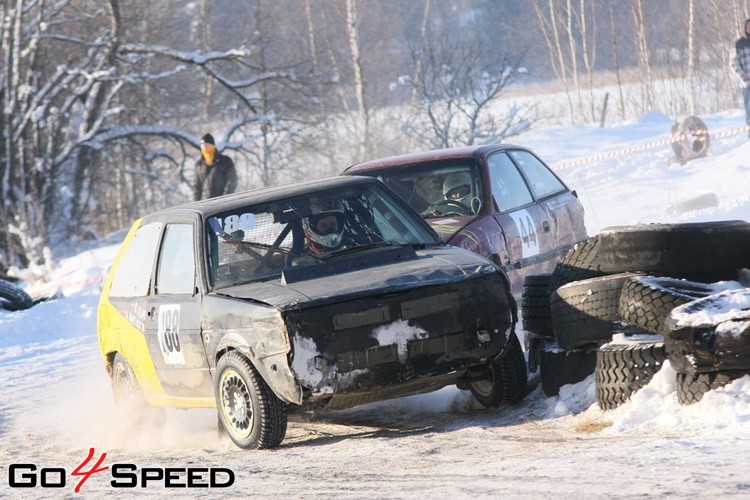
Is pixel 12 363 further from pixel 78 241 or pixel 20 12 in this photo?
pixel 78 241

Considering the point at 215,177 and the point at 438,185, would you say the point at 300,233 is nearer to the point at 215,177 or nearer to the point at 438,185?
the point at 438,185

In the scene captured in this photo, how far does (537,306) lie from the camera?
7312 mm

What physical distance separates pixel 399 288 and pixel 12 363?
731cm

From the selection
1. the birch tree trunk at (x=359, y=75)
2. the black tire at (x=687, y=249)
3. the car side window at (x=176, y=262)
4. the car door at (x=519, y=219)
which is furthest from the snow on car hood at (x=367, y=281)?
the birch tree trunk at (x=359, y=75)

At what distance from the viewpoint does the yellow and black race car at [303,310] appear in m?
6.00

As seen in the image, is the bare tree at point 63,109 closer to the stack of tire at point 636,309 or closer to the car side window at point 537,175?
the car side window at point 537,175

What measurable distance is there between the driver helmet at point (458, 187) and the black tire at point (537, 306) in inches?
90.6

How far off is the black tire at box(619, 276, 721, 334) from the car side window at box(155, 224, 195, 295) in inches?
98.9

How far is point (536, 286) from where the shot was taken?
7.35 meters

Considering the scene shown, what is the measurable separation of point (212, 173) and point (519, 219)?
6823 mm

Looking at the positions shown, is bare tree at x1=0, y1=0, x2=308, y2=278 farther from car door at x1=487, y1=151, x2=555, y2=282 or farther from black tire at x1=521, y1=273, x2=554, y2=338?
black tire at x1=521, y1=273, x2=554, y2=338

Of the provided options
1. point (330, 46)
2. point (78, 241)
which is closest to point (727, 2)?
point (330, 46)

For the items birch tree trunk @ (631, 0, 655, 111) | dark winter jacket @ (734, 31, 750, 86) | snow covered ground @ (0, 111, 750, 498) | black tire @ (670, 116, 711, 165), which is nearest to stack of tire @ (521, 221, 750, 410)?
snow covered ground @ (0, 111, 750, 498)

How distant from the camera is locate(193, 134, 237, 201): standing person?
1541 centimetres
